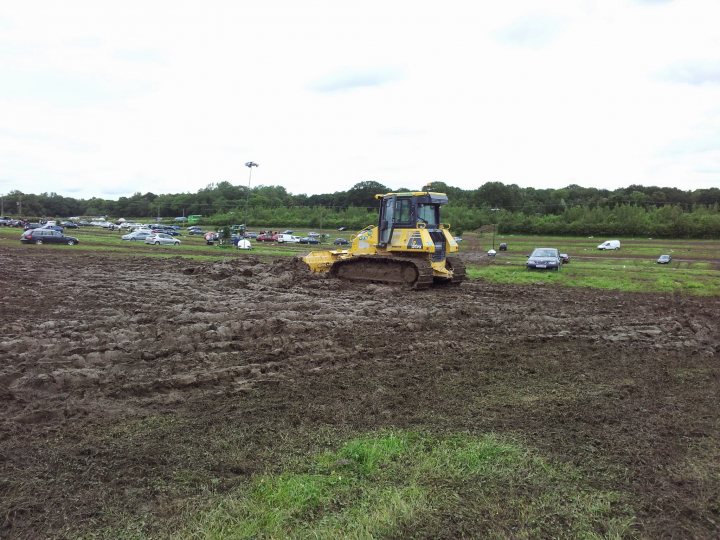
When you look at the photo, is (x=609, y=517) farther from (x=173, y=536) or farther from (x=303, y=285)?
(x=303, y=285)

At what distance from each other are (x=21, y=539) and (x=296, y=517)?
1903mm

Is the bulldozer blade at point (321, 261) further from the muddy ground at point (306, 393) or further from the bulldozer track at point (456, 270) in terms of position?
the muddy ground at point (306, 393)

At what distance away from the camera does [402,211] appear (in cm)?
1864

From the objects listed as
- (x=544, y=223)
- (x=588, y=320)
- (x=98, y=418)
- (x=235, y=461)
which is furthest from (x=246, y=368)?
(x=544, y=223)

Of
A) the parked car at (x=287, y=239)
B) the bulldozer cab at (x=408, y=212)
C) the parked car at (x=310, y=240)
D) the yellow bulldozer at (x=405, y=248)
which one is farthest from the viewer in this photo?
the parked car at (x=287, y=239)

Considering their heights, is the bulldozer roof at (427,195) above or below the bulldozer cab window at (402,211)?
above

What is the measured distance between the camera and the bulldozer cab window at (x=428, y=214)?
61.0 feet

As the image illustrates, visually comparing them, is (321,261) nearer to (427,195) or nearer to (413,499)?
(427,195)

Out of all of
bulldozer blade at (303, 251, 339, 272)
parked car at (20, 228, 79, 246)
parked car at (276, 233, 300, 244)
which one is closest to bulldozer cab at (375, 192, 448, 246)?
bulldozer blade at (303, 251, 339, 272)

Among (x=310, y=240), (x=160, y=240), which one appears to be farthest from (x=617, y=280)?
(x=310, y=240)

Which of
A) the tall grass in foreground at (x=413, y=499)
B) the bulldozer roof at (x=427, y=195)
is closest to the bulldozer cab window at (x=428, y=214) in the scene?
the bulldozer roof at (x=427, y=195)

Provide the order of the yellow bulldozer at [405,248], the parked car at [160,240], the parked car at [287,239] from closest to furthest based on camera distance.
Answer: the yellow bulldozer at [405,248] < the parked car at [160,240] < the parked car at [287,239]

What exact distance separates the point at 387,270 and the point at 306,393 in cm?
1194

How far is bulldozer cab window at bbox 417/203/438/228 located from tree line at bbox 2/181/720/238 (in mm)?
37217
